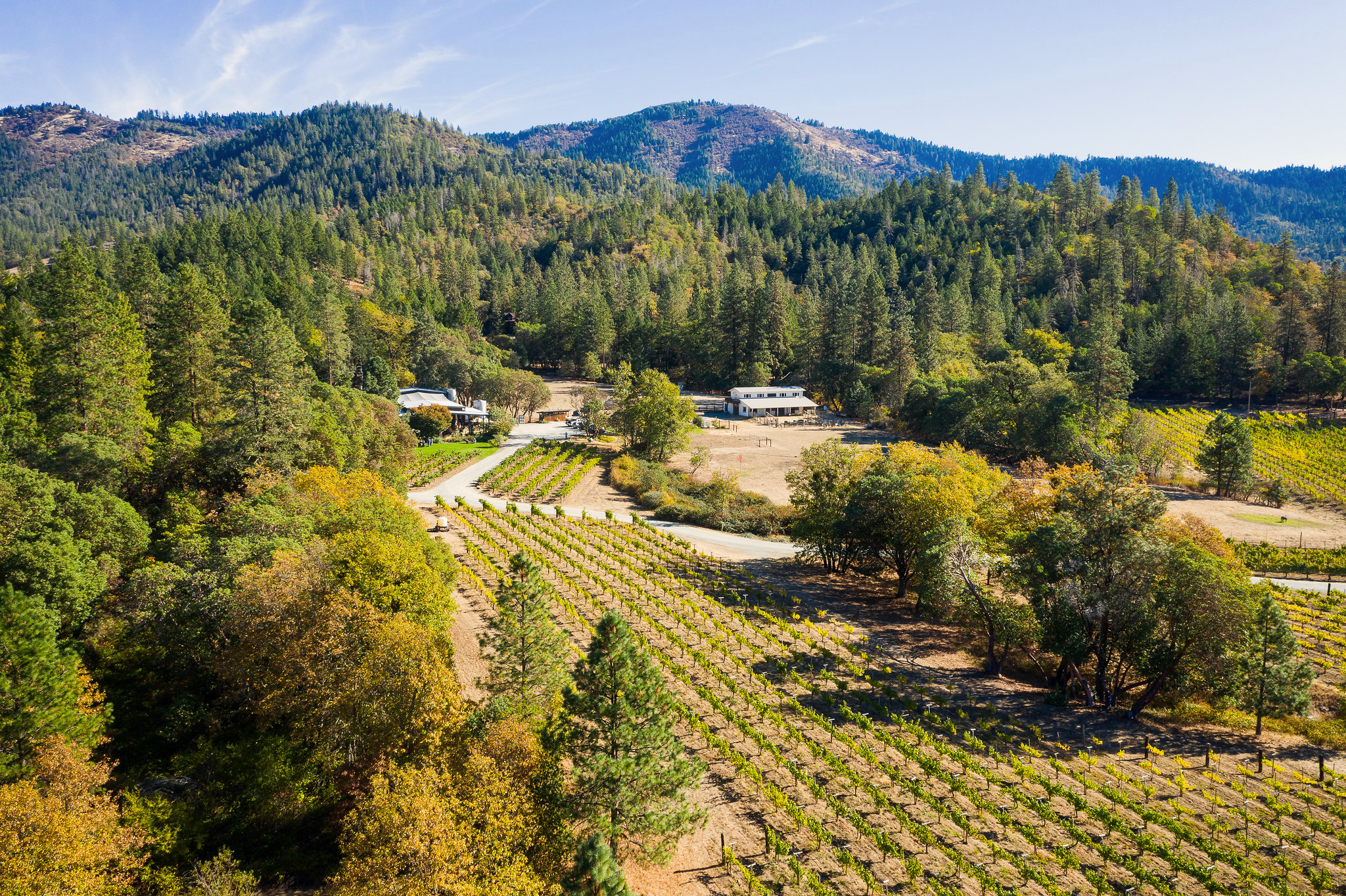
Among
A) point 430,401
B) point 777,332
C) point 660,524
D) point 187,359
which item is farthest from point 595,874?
point 777,332

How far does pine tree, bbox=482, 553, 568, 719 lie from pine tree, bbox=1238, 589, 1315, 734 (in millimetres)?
24035

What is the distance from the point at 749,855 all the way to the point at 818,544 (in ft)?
81.2

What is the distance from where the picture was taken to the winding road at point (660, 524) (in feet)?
153

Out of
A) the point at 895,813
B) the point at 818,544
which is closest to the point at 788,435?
the point at 818,544

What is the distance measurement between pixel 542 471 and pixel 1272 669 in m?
52.1

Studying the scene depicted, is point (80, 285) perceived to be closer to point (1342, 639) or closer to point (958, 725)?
point (958, 725)

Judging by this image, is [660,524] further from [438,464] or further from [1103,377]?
[1103,377]

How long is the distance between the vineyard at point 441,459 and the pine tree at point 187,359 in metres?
15.5

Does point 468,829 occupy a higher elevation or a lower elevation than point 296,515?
lower

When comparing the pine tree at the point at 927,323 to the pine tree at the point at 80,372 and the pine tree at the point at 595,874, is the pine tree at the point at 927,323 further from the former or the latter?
the pine tree at the point at 595,874

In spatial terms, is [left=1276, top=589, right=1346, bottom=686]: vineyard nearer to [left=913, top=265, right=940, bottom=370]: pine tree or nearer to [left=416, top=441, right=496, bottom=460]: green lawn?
[left=416, top=441, right=496, bottom=460]: green lawn

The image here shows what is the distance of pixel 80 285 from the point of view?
34250 millimetres

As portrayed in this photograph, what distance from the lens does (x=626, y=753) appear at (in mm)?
15695

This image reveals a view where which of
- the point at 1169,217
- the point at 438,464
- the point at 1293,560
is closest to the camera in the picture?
the point at 1293,560
